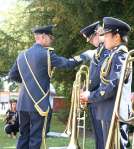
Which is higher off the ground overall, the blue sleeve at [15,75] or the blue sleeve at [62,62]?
the blue sleeve at [62,62]

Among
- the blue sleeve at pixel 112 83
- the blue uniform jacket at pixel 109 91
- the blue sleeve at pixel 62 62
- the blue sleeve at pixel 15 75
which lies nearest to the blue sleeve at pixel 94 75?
the blue sleeve at pixel 62 62

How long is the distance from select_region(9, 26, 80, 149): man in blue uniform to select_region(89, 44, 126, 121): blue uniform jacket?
1.77 metres

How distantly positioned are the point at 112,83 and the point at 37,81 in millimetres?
2274

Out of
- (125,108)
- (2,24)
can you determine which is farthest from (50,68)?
(2,24)

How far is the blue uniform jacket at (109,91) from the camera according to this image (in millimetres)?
5410

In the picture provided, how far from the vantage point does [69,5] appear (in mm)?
14984

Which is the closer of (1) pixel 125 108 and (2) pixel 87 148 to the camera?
(1) pixel 125 108

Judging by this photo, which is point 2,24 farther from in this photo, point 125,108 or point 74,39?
point 125,108

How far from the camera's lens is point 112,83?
5.39 meters

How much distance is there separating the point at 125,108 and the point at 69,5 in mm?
9874

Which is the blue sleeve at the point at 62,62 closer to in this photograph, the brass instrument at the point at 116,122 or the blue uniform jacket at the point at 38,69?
the blue uniform jacket at the point at 38,69

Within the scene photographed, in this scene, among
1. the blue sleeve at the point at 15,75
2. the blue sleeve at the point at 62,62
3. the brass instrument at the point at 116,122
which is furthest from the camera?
the blue sleeve at the point at 15,75

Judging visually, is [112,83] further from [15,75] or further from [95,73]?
[15,75]

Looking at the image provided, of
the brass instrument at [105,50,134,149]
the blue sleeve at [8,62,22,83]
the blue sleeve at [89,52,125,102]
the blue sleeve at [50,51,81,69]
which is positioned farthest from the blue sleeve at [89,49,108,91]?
the brass instrument at [105,50,134,149]
